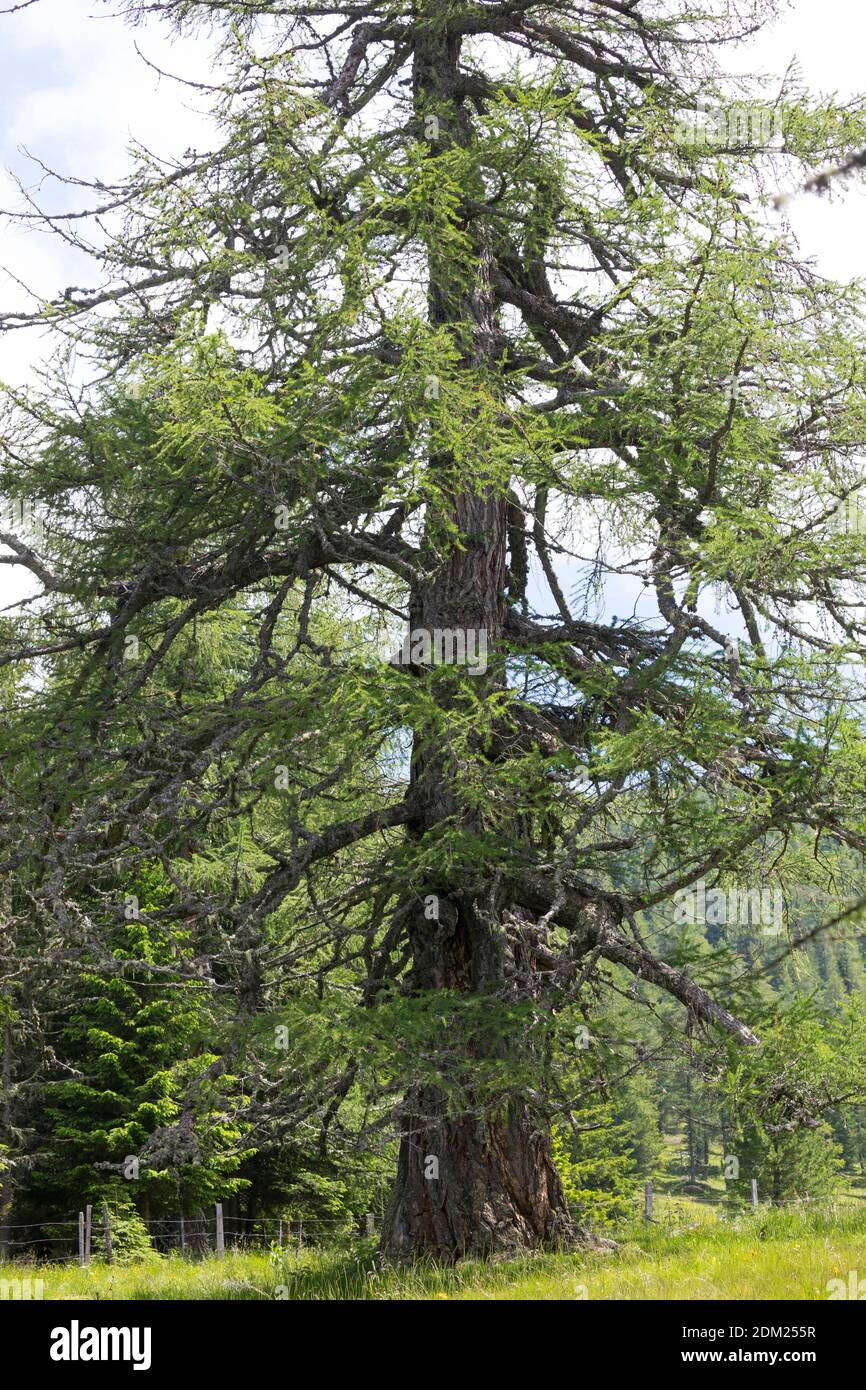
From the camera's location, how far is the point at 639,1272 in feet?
24.3

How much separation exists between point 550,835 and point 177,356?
14.9 feet

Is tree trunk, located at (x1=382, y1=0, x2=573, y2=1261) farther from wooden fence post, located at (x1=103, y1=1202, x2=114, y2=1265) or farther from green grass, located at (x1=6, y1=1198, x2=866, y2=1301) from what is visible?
wooden fence post, located at (x1=103, y1=1202, x2=114, y2=1265)

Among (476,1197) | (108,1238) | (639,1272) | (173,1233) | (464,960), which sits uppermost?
(464,960)

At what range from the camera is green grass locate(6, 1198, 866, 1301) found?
6816 millimetres

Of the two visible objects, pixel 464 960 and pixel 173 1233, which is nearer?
pixel 464 960

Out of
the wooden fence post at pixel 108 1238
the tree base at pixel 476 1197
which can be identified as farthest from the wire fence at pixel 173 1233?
the tree base at pixel 476 1197

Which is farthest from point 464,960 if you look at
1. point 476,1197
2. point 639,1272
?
point 639,1272

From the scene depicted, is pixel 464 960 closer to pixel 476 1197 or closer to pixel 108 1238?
pixel 476 1197

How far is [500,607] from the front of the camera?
33.5ft

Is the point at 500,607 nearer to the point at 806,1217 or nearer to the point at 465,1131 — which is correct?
the point at 465,1131

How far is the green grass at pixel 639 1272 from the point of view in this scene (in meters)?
6.82

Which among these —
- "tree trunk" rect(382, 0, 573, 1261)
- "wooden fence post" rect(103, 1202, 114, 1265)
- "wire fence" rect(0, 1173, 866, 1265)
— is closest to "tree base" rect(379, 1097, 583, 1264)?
"tree trunk" rect(382, 0, 573, 1261)

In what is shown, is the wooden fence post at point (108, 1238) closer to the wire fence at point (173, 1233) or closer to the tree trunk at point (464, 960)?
the wire fence at point (173, 1233)

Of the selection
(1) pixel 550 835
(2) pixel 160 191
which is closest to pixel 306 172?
(2) pixel 160 191
